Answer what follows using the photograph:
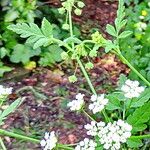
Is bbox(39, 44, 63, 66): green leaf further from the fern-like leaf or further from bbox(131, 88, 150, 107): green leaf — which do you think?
bbox(131, 88, 150, 107): green leaf

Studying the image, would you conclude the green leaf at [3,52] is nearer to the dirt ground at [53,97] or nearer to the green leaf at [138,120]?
the dirt ground at [53,97]

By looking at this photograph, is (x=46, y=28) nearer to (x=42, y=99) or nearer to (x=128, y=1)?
(x=42, y=99)

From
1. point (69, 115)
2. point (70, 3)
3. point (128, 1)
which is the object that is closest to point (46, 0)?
point (128, 1)

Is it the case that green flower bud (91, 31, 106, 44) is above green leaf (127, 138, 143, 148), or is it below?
above

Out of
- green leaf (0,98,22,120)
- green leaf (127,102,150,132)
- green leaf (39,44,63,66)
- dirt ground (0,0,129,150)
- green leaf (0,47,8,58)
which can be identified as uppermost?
green leaf (0,98,22,120)

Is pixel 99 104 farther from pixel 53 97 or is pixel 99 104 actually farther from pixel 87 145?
pixel 53 97

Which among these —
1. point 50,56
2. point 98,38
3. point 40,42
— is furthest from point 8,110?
point 50,56

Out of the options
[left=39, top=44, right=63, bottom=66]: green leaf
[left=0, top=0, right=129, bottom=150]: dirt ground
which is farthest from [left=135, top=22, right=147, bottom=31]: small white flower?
[left=39, top=44, right=63, bottom=66]: green leaf
